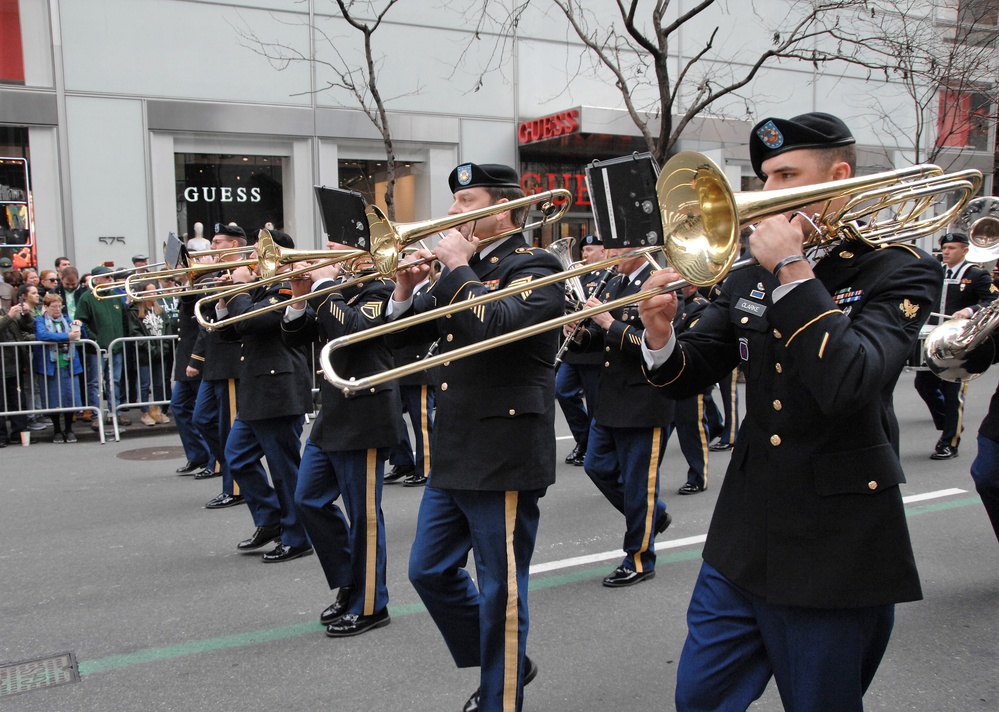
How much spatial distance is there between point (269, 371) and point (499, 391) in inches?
91.6

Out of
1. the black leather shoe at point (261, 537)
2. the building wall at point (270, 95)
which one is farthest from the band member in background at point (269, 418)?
the building wall at point (270, 95)

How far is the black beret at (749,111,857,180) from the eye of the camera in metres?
2.23

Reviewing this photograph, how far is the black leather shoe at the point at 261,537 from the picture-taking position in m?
5.45

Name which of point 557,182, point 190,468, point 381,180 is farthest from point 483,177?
point 557,182

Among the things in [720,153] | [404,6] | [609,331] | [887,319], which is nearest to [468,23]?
[404,6]

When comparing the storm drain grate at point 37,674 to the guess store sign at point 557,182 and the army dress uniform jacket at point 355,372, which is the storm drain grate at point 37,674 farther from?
the guess store sign at point 557,182

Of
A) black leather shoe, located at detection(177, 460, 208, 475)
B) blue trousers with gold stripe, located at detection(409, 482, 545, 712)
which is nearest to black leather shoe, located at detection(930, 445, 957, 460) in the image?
blue trousers with gold stripe, located at detection(409, 482, 545, 712)

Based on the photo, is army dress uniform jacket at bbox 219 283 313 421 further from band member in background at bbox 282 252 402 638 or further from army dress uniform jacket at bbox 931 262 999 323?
army dress uniform jacket at bbox 931 262 999 323

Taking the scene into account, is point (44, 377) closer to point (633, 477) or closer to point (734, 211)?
point (633, 477)

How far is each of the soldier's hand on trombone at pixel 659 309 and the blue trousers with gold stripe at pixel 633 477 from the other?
2506mm

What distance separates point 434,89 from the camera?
46.9 feet

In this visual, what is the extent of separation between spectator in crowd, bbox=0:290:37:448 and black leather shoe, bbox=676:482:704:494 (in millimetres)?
6611

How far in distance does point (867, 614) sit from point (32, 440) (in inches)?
366

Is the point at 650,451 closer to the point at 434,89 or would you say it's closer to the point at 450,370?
the point at 450,370
